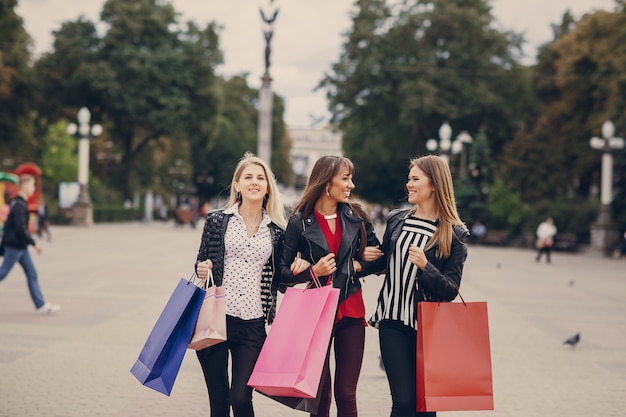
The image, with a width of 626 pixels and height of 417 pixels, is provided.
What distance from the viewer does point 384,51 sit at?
45.9 m

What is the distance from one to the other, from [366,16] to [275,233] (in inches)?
1727

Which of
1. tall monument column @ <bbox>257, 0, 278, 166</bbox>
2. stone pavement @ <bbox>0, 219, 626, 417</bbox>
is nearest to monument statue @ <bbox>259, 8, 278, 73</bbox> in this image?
tall monument column @ <bbox>257, 0, 278, 166</bbox>

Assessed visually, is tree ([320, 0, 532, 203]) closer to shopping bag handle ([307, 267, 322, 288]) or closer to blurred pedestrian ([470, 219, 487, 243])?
blurred pedestrian ([470, 219, 487, 243])

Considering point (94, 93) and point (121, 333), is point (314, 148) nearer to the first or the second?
point (94, 93)

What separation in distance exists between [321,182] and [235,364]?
1057 mm

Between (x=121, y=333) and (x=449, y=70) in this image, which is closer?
(x=121, y=333)

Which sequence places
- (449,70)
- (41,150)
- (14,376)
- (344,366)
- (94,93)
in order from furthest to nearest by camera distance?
(41,150) → (94,93) → (449,70) → (14,376) → (344,366)

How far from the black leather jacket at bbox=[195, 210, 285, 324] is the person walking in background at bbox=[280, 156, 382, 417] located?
0.09m

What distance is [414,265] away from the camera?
448 cm

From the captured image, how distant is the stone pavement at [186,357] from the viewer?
256 inches

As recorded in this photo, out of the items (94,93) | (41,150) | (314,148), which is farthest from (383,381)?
(314,148)

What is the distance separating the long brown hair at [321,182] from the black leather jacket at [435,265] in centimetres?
13

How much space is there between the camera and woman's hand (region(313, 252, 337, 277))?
439cm

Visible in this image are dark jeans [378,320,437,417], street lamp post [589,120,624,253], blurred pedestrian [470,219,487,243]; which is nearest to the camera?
dark jeans [378,320,437,417]
